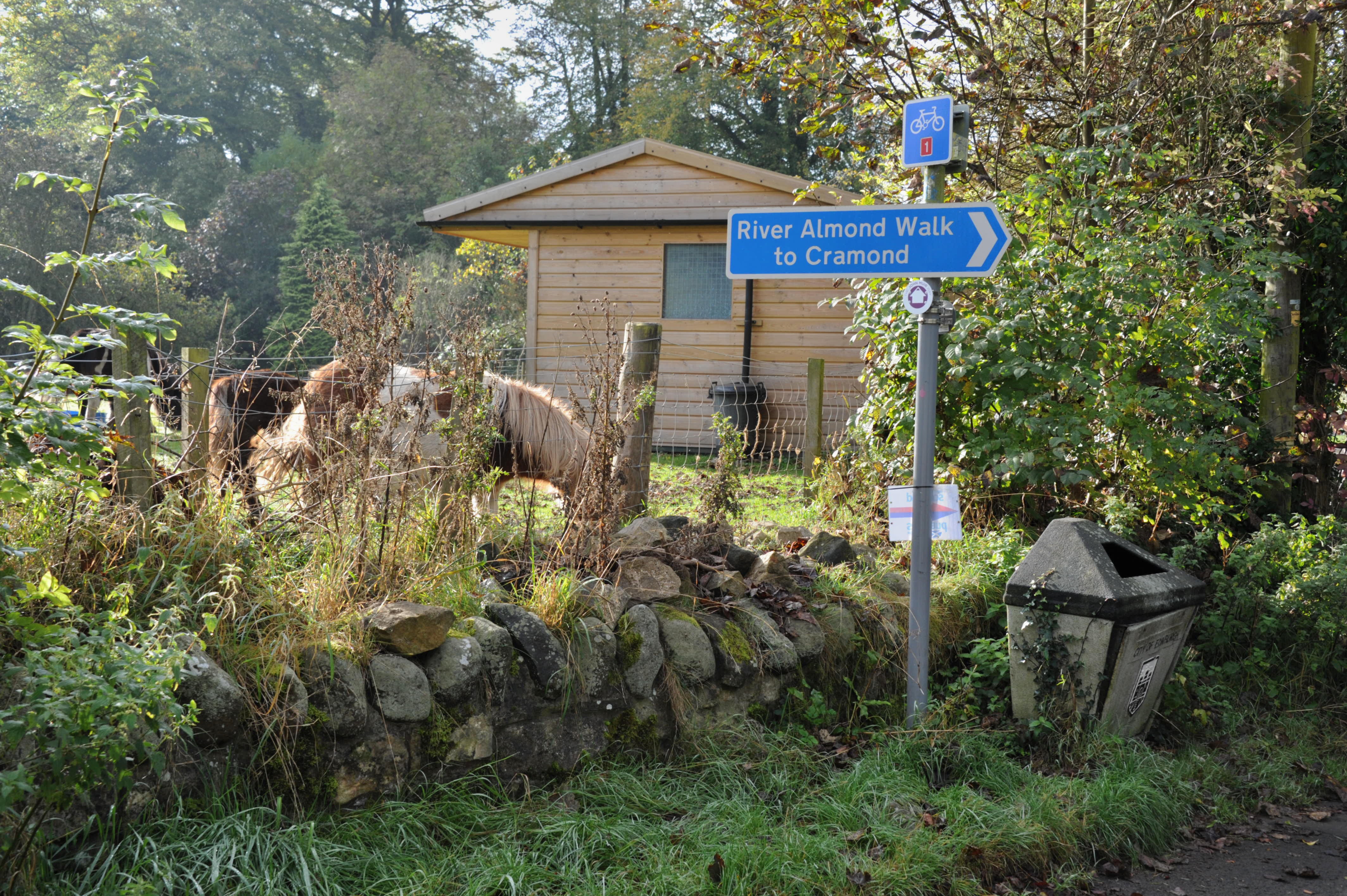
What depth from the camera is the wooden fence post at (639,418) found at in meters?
4.95

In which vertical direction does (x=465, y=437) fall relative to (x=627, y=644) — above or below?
above

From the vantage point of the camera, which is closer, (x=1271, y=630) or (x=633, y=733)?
(x=633, y=733)

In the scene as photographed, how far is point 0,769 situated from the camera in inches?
95.7

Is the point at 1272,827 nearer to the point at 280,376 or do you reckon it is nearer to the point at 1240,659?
the point at 1240,659

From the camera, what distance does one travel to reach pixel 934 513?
Answer: 13.1ft

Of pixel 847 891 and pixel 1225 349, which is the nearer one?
pixel 847 891

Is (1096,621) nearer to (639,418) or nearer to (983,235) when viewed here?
(983,235)

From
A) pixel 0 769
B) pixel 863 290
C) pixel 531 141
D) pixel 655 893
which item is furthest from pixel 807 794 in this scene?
pixel 531 141

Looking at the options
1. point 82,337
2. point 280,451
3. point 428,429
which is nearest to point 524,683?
point 428,429

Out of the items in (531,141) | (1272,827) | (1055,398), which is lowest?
(1272,827)

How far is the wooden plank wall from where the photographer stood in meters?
12.6

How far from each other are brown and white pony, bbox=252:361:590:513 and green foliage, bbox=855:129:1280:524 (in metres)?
1.92

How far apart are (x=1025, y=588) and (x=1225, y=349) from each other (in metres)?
3.76

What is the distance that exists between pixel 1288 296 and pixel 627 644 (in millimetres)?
5458
